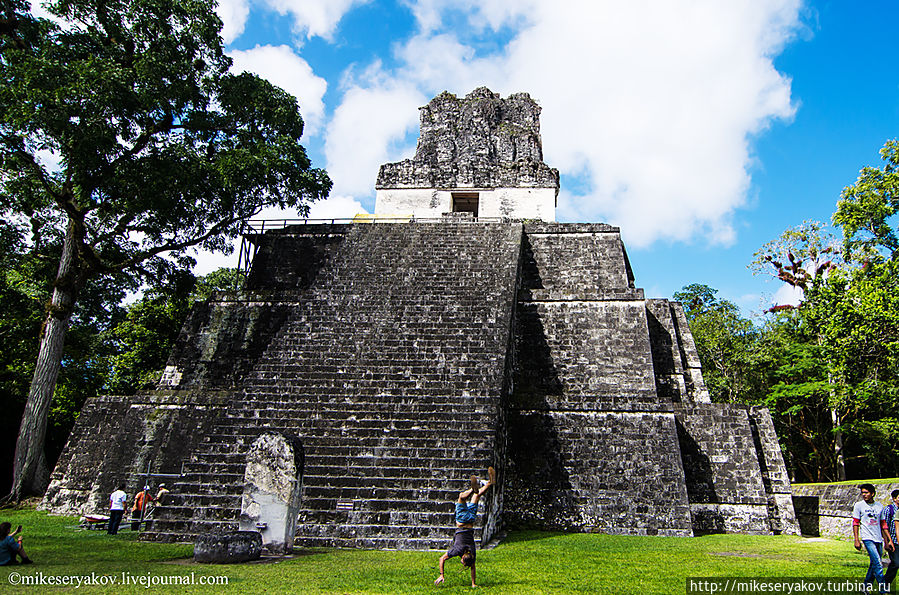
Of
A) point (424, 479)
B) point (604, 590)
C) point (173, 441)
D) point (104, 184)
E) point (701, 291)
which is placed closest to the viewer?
point (604, 590)

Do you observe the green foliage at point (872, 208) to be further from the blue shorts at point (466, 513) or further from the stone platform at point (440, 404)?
the blue shorts at point (466, 513)

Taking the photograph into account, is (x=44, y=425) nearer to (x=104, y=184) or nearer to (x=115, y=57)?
(x=104, y=184)

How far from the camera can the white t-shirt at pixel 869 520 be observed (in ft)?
13.5

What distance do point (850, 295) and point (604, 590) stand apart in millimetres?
8458

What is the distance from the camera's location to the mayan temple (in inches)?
280

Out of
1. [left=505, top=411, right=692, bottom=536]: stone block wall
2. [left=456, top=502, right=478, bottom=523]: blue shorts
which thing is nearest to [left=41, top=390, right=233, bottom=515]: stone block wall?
[left=505, top=411, right=692, bottom=536]: stone block wall

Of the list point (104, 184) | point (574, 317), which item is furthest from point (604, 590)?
point (104, 184)

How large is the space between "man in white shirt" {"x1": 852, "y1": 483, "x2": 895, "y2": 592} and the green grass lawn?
0.63m

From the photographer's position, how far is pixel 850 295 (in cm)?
991

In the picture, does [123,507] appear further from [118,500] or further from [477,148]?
[477,148]

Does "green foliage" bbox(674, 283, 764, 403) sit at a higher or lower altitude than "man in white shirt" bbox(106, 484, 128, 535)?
higher

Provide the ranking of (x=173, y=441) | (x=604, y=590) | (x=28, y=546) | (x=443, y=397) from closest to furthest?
(x=604, y=590) < (x=28, y=546) < (x=443, y=397) < (x=173, y=441)

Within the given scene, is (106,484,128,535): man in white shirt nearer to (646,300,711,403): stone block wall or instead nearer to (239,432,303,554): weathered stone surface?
(239,432,303,554): weathered stone surface

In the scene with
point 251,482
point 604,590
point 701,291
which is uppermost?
point 701,291
